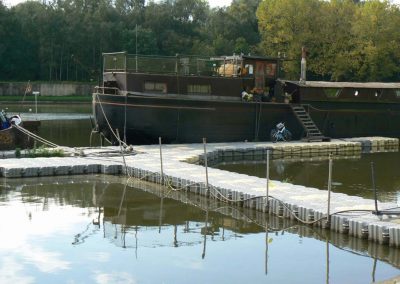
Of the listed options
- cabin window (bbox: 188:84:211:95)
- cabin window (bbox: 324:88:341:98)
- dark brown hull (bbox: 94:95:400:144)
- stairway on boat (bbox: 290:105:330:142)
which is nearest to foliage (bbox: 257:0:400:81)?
cabin window (bbox: 324:88:341:98)

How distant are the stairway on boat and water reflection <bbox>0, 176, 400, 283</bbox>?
13.3 m

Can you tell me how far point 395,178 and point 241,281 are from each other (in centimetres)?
1295

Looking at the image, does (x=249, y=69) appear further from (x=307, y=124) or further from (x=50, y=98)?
(x=50, y=98)

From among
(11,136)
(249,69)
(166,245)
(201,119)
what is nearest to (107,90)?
(201,119)

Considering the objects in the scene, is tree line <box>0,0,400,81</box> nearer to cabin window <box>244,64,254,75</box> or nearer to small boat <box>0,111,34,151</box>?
cabin window <box>244,64,254,75</box>

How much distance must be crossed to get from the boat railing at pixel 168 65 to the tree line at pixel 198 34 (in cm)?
2767

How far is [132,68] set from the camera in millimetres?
27375

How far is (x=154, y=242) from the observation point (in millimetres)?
13398

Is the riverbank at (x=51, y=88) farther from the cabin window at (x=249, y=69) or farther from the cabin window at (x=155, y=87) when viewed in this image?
the cabin window at (x=155, y=87)

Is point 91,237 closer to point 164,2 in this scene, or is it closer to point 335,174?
point 335,174

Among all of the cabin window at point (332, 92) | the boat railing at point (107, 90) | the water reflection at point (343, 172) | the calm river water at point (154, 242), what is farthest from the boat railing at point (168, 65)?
the calm river water at point (154, 242)

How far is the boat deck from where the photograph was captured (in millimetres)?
13805

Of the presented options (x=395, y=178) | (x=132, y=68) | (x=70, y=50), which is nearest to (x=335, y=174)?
(x=395, y=178)

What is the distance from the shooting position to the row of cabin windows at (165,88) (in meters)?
27.5
